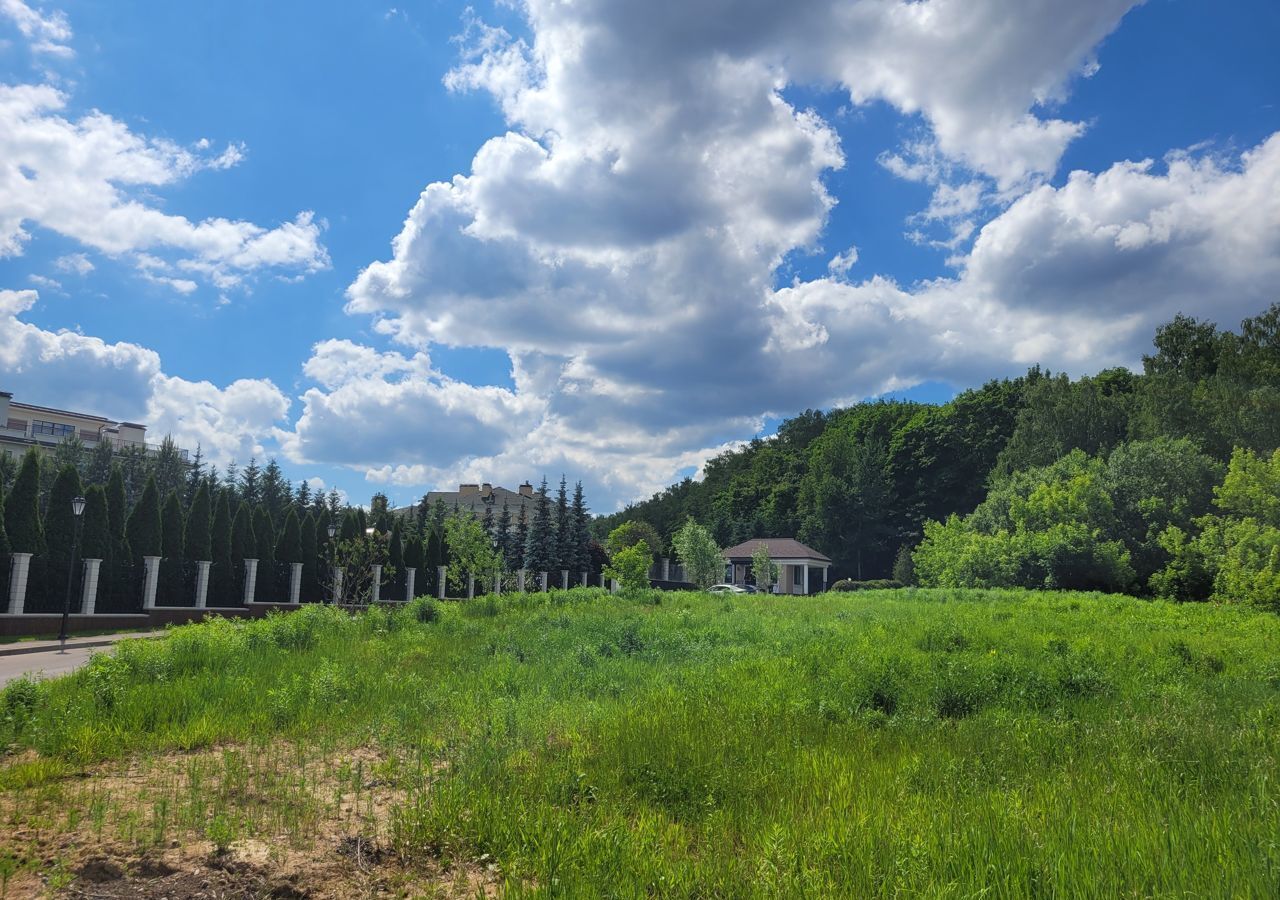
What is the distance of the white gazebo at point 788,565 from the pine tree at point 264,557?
131 feet

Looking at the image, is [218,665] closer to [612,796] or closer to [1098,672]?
[612,796]

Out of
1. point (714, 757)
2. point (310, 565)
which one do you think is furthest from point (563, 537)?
point (714, 757)

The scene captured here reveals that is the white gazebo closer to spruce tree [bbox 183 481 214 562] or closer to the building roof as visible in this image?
the building roof

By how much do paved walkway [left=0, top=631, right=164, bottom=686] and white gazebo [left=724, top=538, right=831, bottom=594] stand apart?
50495 mm

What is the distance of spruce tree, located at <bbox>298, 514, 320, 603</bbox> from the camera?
4009 cm

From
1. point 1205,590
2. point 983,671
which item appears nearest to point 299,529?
point 983,671

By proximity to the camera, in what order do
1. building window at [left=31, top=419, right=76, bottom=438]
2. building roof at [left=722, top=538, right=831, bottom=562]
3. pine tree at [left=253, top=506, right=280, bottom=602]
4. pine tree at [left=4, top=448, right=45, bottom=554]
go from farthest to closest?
1. building window at [left=31, top=419, right=76, bottom=438]
2. building roof at [left=722, top=538, right=831, bottom=562]
3. pine tree at [left=253, top=506, right=280, bottom=602]
4. pine tree at [left=4, top=448, right=45, bottom=554]

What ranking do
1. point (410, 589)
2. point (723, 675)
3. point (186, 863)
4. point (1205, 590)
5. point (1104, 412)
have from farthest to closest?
point (1104, 412) < point (410, 589) < point (1205, 590) < point (723, 675) < point (186, 863)

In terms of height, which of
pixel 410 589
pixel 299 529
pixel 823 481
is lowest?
pixel 410 589

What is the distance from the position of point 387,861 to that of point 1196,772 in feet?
23.3

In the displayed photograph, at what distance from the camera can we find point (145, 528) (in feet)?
100

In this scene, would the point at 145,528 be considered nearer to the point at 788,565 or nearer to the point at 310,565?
the point at 310,565

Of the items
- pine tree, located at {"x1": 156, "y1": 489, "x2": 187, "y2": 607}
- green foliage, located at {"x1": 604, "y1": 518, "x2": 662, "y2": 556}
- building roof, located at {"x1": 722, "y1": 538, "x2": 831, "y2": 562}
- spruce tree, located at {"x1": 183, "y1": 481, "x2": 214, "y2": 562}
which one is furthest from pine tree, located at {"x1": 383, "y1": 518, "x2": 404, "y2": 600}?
building roof, located at {"x1": 722, "y1": 538, "x2": 831, "y2": 562}

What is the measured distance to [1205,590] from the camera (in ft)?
115
